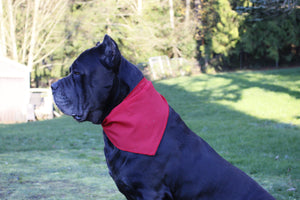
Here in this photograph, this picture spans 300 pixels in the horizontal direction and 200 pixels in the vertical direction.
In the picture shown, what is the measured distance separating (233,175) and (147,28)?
30047 mm

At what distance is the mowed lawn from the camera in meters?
5.43

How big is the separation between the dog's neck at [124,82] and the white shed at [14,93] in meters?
18.2

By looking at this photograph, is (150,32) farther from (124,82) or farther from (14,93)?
(124,82)

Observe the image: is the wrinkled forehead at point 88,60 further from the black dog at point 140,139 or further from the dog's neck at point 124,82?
the dog's neck at point 124,82

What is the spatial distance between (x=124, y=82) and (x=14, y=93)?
18.6 meters

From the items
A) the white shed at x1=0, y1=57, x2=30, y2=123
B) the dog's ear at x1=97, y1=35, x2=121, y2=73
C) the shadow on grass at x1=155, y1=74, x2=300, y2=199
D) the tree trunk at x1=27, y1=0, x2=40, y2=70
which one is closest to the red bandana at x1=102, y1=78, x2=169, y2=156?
the dog's ear at x1=97, y1=35, x2=121, y2=73

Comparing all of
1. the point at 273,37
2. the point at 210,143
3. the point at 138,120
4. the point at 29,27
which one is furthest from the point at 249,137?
the point at 273,37

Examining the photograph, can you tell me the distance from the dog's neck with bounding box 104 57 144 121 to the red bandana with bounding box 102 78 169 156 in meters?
0.05

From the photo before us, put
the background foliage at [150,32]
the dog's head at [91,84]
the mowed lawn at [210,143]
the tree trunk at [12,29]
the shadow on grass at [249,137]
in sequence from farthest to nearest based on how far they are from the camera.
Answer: the background foliage at [150,32] < the tree trunk at [12,29] < the shadow on grass at [249,137] < the mowed lawn at [210,143] < the dog's head at [91,84]

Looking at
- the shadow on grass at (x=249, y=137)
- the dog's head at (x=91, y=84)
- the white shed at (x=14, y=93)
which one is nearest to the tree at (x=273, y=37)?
the shadow on grass at (x=249, y=137)

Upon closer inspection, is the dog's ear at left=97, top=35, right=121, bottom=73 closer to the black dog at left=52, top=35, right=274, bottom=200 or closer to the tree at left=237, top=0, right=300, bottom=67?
the black dog at left=52, top=35, right=274, bottom=200

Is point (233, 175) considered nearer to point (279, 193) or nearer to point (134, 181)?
point (134, 181)

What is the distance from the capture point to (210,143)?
9078 millimetres

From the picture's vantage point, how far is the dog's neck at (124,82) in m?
2.86
